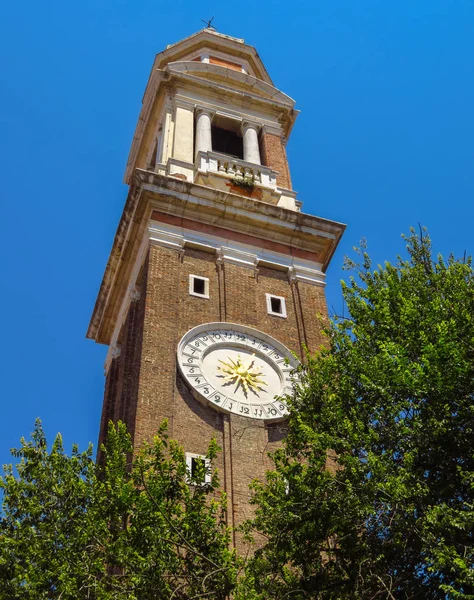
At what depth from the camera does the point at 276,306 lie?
27.1 metres

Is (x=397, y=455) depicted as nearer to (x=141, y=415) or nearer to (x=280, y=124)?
(x=141, y=415)

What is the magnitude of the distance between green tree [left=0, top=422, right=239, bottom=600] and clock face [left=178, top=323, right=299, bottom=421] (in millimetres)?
7561

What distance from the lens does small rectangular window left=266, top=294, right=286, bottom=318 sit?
26.8 m

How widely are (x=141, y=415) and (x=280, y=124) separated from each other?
752 inches

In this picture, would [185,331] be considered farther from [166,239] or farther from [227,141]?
[227,141]

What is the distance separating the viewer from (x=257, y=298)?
26.9 meters

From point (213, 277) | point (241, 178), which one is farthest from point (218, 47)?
point (213, 277)

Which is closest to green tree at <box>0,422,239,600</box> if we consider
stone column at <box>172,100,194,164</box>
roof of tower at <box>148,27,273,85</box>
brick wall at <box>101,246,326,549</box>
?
brick wall at <box>101,246,326,549</box>

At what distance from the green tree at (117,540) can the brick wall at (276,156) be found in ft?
64.5

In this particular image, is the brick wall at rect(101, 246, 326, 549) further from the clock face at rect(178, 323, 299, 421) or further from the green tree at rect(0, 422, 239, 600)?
the green tree at rect(0, 422, 239, 600)

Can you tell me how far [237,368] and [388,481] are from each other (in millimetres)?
10341

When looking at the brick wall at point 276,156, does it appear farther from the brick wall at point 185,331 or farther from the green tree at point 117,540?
the green tree at point 117,540

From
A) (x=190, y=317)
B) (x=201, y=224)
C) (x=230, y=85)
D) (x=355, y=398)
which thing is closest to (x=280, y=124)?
(x=230, y=85)

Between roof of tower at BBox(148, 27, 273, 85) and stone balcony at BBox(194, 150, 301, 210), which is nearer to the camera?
stone balcony at BBox(194, 150, 301, 210)
